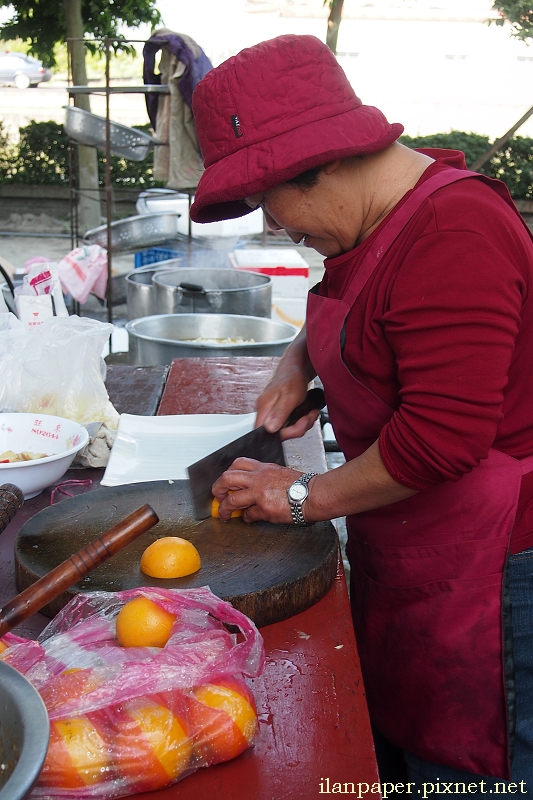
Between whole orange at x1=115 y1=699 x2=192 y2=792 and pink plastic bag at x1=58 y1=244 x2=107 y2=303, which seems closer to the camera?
whole orange at x1=115 y1=699 x2=192 y2=792

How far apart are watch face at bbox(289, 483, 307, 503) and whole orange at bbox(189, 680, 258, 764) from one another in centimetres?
54

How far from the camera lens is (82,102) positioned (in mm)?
11320

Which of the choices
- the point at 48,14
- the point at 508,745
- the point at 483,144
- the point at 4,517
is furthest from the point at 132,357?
the point at 483,144

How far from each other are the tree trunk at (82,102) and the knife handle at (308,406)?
8.61 metres

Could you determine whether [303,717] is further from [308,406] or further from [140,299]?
[140,299]

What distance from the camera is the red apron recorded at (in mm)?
1540

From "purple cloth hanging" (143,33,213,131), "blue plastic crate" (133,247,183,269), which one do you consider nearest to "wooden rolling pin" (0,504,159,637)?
"purple cloth hanging" (143,33,213,131)

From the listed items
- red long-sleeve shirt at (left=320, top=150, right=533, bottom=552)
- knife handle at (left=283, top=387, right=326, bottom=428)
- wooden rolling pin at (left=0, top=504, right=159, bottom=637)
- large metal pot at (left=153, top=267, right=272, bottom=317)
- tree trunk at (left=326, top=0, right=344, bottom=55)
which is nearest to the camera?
wooden rolling pin at (left=0, top=504, right=159, bottom=637)

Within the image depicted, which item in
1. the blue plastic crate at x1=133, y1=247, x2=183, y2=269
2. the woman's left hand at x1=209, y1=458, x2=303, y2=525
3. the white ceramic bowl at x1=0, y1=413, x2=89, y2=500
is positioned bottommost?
the blue plastic crate at x1=133, y1=247, x2=183, y2=269

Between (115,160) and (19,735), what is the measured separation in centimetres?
1668

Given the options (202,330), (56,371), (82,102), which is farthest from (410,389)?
(82,102)

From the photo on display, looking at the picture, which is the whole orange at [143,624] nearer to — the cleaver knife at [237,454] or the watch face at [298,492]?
the watch face at [298,492]

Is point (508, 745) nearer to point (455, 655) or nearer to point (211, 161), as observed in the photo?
point (455, 655)

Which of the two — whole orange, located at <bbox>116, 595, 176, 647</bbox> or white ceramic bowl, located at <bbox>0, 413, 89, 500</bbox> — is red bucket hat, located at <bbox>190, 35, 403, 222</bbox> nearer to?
whole orange, located at <bbox>116, 595, 176, 647</bbox>
